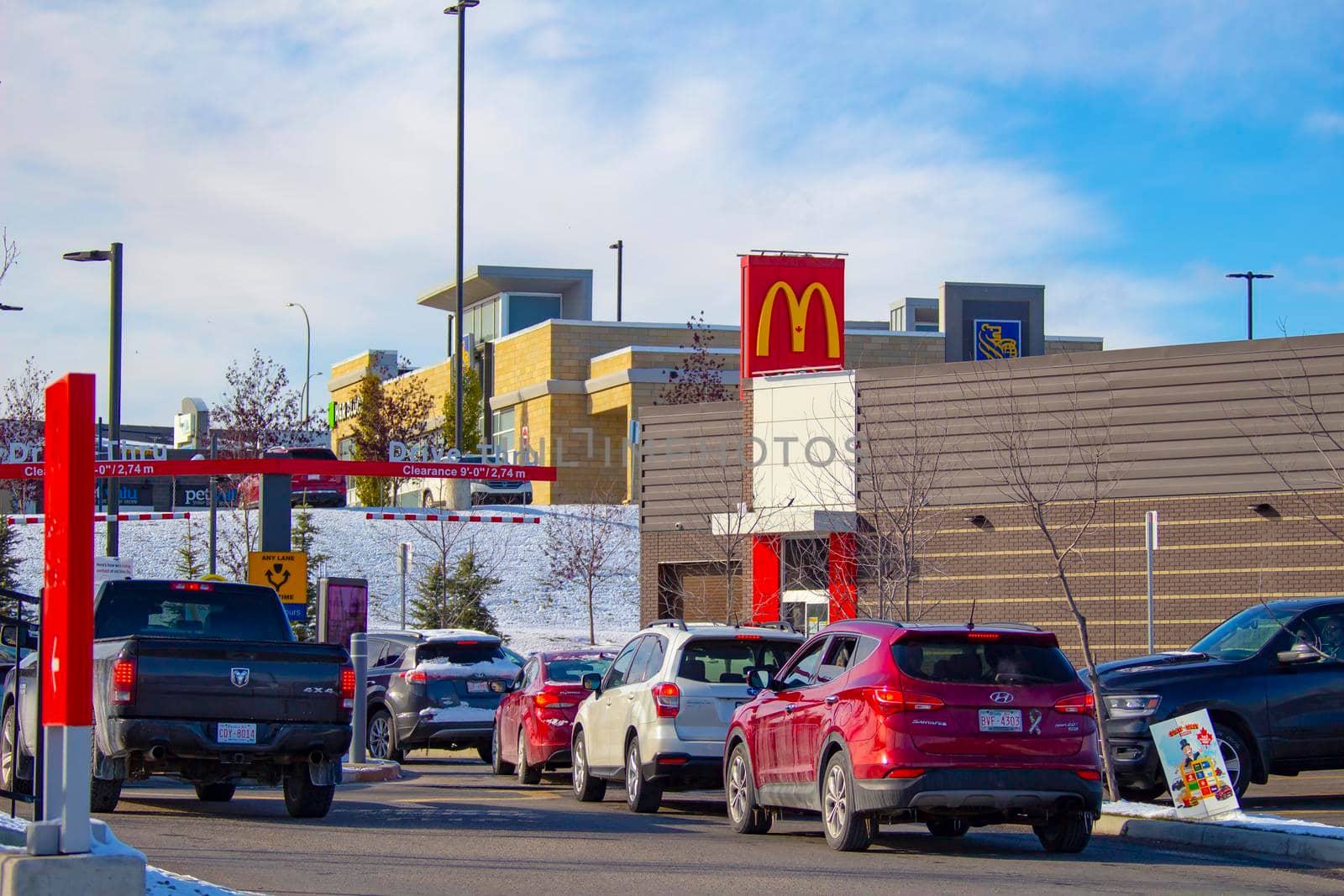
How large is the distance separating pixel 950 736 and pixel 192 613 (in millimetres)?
7122

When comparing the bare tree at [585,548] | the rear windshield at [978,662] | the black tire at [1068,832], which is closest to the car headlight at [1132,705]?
the black tire at [1068,832]

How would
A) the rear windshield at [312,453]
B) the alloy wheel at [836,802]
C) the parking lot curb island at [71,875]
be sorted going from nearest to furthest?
the parking lot curb island at [71,875], the alloy wheel at [836,802], the rear windshield at [312,453]

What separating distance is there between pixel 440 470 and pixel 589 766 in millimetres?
15024

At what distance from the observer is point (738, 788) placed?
Answer: 45.2ft

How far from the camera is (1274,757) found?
15227 mm

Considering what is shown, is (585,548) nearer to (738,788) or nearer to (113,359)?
(113,359)

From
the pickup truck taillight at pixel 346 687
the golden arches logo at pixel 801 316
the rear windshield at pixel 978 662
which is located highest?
the golden arches logo at pixel 801 316

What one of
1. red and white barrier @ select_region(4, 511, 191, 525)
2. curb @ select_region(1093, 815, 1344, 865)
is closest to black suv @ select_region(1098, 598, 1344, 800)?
curb @ select_region(1093, 815, 1344, 865)

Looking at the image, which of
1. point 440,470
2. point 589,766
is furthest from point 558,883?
point 440,470

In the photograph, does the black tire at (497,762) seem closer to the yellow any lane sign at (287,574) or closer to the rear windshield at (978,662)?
the yellow any lane sign at (287,574)

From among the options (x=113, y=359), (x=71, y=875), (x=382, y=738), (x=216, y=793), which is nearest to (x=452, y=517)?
(x=113, y=359)

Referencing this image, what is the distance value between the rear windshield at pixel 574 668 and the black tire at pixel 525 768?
701 millimetres

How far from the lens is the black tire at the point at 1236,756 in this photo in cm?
1509

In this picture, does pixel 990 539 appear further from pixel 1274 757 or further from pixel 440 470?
pixel 1274 757
